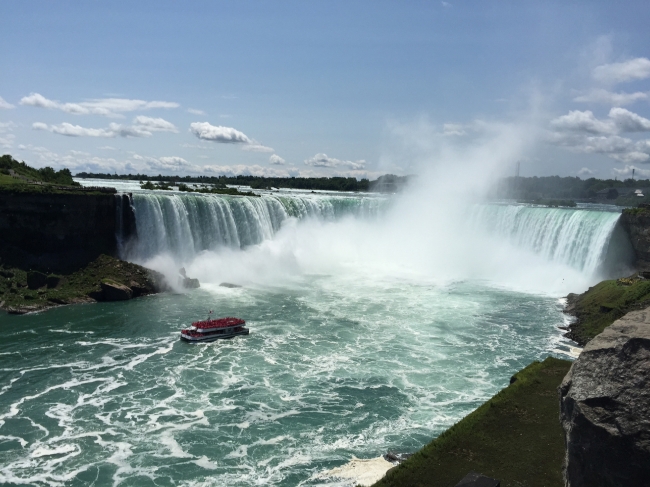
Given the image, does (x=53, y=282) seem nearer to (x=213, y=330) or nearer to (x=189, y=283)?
(x=189, y=283)

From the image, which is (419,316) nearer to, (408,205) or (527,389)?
(527,389)

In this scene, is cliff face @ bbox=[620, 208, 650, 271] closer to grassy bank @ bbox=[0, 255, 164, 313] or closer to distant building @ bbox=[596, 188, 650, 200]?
grassy bank @ bbox=[0, 255, 164, 313]

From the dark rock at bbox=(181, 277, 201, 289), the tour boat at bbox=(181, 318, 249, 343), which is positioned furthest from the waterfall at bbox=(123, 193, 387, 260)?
the tour boat at bbox=(181, 318, 249, 343)

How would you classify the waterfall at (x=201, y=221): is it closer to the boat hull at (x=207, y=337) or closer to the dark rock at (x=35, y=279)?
the dark rock at (x=35, y=279)

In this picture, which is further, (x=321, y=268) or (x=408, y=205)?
→ (x=408, y=205)

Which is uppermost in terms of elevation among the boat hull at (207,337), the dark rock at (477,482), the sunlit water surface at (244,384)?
the dark rock at (477,482)

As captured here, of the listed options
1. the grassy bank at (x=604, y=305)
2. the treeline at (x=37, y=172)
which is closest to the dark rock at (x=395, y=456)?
the grassy bank at (x=604, y=305)

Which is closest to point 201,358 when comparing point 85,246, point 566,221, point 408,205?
point 85,246
